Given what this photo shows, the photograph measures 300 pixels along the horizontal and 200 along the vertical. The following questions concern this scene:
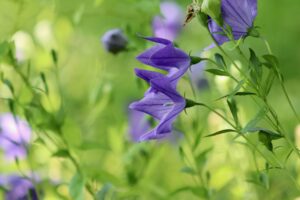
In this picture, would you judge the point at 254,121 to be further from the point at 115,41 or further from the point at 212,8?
the point at 115,41

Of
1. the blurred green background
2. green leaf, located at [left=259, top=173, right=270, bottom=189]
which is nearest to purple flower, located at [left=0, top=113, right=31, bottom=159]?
the blurred green background

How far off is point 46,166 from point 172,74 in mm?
A: 568

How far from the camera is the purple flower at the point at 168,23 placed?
1.18 metres

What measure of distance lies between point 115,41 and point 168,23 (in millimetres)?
411

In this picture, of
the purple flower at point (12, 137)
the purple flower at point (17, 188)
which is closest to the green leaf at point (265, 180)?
the purple flower at point (17, 188)

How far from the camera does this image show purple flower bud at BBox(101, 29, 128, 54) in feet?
2.93

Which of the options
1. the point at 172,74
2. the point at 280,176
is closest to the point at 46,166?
the point at 280,176

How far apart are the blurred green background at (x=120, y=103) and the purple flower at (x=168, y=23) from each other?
4 centimetres

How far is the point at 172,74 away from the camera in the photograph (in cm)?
64

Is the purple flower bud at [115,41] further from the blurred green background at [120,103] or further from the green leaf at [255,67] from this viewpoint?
the green leaf at [255,67]

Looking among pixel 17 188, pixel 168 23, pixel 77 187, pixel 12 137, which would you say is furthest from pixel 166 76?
pixel 168 23

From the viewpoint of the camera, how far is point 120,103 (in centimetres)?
160

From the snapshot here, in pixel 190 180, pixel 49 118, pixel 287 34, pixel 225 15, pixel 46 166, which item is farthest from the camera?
pixel 287 34

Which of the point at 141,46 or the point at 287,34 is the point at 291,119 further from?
the point at 141,46
